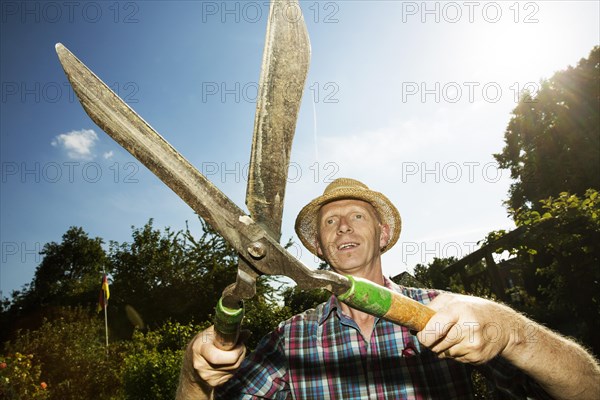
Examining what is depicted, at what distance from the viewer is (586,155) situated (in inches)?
752

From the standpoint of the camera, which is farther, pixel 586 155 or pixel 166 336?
pixel 586 155

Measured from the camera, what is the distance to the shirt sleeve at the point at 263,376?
2.43 metres

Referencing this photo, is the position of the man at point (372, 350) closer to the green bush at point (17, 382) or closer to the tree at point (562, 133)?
the green bush at point (17, 382)

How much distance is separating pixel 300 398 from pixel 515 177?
27.5m

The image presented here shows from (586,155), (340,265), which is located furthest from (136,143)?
(586,155)

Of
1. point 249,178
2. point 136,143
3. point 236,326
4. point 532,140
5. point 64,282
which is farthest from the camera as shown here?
point 64,282

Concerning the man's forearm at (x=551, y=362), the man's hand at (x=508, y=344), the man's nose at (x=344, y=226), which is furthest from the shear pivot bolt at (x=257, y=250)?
the man's nose at (x=344, y=226)

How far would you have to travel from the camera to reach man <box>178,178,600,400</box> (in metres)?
1.59

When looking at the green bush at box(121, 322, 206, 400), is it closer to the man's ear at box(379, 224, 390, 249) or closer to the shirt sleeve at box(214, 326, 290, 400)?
the shirt sleeve at box(214, 326, 290, 400)

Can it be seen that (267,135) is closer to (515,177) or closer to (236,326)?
(236,326)

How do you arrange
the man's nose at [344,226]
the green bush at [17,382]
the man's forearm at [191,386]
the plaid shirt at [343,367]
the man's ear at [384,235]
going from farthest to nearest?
the green bush at [17,382] < the man's ear at [384,235] < the man's nose at [344,226] < the plaid shirt at [343,367] < the man's forearm at [191,386]

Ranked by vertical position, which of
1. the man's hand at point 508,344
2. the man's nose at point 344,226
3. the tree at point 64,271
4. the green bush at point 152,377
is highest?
the tree at point 64,271

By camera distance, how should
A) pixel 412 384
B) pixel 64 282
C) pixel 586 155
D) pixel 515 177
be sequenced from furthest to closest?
1. pixel 64 282
2. pixel 515 177
3. pixel 586 155
4. pixel 412 384

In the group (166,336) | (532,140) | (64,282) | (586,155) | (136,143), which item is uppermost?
(532,140)
